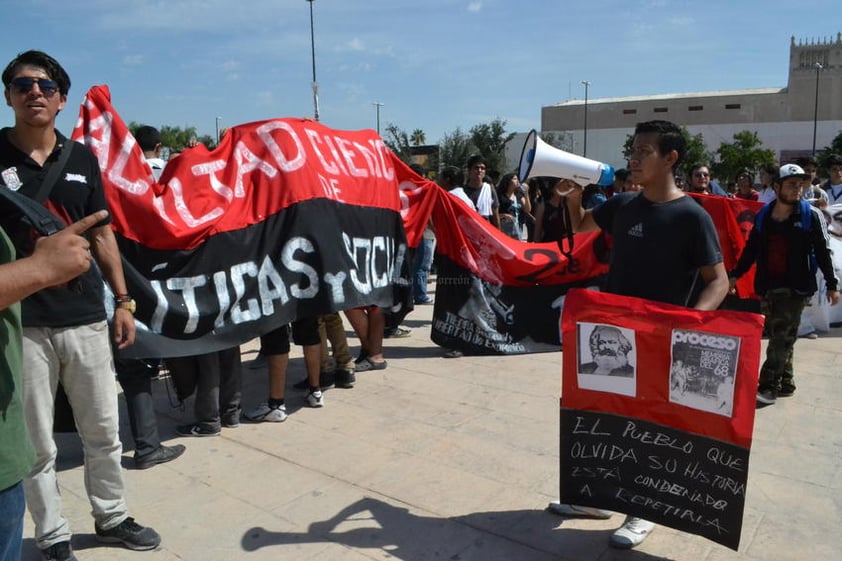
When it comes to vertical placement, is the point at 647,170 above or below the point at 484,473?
above

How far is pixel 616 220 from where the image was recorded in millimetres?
3414

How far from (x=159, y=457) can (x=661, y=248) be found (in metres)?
3.14

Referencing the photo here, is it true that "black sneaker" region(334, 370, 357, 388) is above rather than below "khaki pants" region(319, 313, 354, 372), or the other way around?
Answer: below

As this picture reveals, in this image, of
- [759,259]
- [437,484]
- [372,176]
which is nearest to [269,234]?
[372,176]

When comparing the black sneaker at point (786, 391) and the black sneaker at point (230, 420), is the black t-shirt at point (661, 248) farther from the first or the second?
the black sneaker at point (230, 420)

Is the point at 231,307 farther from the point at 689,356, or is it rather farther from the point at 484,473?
the point at 689,356

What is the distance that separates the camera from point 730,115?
279ft

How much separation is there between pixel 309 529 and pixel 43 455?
125 cm

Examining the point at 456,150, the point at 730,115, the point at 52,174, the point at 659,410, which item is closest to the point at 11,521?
the point at 52,174

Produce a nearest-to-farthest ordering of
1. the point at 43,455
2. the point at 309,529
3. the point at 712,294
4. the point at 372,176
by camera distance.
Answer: the point at 43,455, the point at 712,294, the point at 309,529, the point at 372,176

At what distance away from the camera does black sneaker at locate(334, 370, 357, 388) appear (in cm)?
568

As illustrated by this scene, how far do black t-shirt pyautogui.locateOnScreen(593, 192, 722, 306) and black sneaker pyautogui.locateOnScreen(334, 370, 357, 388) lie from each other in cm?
286

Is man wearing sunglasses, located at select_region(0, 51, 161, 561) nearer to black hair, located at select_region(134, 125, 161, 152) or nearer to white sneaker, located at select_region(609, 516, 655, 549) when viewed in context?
white sneaker, located at select_region(609, 516, 655, 549)

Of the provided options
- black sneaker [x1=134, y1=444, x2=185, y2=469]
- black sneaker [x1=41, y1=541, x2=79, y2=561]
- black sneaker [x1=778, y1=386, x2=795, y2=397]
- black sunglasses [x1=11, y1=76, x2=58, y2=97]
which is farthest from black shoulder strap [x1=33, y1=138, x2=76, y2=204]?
black sneaker [x1=778, y1=386, x2=795, y2=397]
